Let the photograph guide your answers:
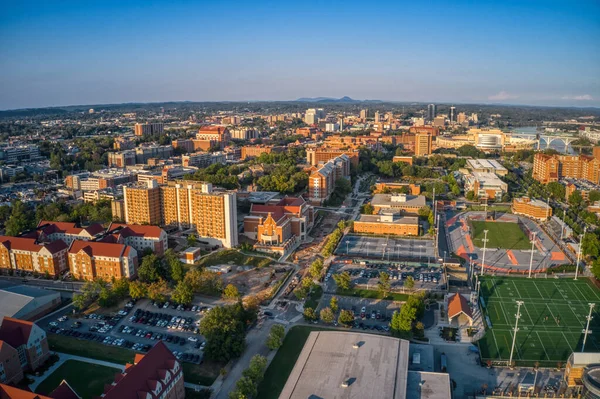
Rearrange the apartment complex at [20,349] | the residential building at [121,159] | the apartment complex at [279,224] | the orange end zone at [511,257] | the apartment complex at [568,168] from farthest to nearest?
1. the residential building at [121,159]
2. the apartment complex at [568,168]
3. the apartment complex at [279,224]
4. the orange end zone at [511,257]
5. the apartment complex at [20,349]

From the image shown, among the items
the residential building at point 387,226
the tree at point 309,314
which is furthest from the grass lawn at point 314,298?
the residential building at point 387,226

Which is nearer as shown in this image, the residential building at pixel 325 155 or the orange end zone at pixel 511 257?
the orange end zone at pixel 511 257

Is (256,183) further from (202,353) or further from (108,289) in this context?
(202,353)

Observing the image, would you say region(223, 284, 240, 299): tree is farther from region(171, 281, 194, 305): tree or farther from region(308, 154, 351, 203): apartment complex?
region(308, 154, 351, 203): apartment complex

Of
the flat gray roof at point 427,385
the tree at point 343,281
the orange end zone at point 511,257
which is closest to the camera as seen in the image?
Result: the flat gray roof at point 427,385

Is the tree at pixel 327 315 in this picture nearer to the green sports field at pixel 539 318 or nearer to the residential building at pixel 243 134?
the green sports field at pixel 539 318

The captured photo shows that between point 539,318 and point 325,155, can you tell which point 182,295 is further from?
point 325,155

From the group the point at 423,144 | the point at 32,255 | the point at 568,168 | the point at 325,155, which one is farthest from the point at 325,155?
the point at 32,255
